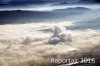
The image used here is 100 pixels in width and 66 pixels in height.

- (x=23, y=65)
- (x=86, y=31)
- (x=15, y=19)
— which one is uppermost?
(x=15, y=19)

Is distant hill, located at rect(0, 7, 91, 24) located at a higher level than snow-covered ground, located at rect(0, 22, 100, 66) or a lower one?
higher

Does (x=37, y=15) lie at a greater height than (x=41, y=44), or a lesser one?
greater

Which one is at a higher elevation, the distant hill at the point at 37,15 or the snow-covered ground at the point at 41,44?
the distant hill at the point at 37,15

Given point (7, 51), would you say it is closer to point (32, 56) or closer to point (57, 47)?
point (32, 56)

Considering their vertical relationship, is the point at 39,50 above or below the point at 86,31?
below

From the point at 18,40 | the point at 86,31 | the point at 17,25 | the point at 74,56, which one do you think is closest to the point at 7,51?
the point at 18,40

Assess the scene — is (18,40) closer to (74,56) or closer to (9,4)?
(9,4)

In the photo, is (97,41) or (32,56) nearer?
(32,56)
